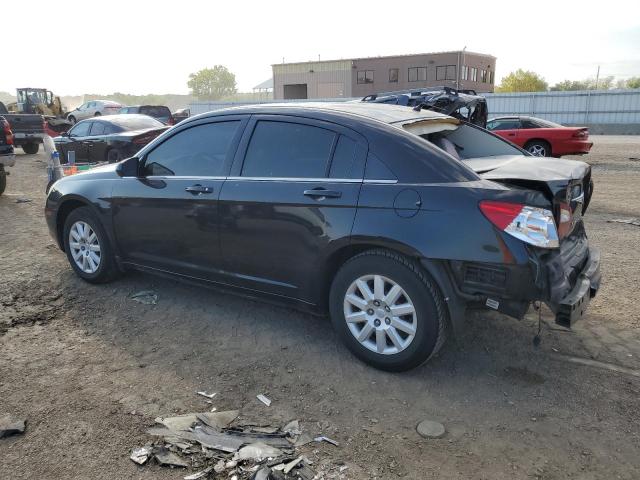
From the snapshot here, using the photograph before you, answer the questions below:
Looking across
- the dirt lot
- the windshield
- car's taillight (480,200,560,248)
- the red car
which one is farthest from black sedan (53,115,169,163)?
car's taillight (480,200,560,248)

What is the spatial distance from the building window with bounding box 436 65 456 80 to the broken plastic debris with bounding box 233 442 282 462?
5411 cm

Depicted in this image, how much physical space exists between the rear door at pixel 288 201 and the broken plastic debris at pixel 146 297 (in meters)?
1.07

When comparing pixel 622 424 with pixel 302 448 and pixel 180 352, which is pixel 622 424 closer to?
pixel 302 448

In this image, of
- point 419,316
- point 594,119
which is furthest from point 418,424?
point 594,119

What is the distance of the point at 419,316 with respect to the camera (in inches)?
131

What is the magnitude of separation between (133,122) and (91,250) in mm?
8755

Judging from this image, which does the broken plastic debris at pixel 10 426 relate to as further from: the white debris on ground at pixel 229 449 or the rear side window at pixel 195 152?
the rear side window at pixel 195 152

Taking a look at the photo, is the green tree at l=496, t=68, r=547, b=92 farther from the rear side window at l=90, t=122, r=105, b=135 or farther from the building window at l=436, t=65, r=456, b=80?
the rear side window at l=90, t=122, r=105, b=135

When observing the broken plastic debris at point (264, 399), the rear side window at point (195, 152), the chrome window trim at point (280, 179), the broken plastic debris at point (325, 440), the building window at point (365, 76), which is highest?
the building window at point (365, 76)

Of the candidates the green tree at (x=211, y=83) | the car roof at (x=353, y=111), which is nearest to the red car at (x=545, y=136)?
the car roof at (x=353, y=111)

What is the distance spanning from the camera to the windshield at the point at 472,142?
14.5 feet

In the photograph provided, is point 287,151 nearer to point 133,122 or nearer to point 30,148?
point 133,122

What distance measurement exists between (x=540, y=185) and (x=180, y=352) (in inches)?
107

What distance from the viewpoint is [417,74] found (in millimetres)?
54406
